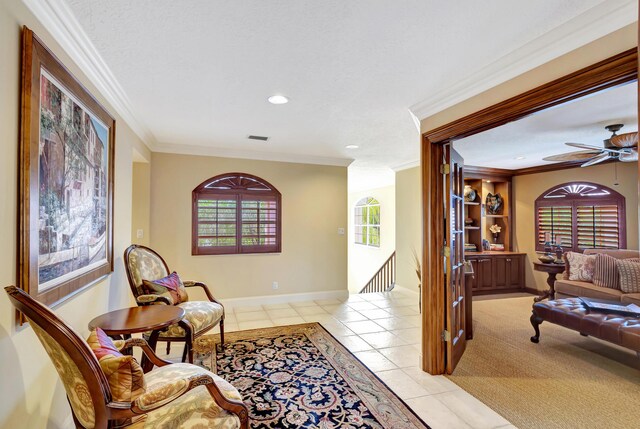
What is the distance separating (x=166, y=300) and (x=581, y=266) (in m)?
5.82

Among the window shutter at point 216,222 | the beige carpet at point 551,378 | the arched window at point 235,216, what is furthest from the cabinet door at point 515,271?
the window shutter at point 216,222

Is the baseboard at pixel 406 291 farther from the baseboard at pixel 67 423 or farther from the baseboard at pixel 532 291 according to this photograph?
the baseboard at pixel 67 423

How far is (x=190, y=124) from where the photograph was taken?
366cm

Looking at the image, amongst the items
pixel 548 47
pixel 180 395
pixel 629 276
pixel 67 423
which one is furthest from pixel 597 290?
pixel 67 423

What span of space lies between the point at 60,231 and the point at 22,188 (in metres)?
0.45

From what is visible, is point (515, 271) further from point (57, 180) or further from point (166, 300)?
point (57, 180)

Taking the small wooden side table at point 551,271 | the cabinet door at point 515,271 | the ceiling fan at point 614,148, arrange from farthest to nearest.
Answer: the cabinet door at point 515,271, the small wooden side table at point 551,271, the ceiling fan at point 614,148

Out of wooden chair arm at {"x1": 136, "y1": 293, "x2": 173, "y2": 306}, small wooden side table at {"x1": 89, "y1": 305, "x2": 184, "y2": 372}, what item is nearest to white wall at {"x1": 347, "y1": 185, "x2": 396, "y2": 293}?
wooden chair arm at {"x1": 136, "y1": 293, "x2": 173, "y2": 306}

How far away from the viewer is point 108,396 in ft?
4.21

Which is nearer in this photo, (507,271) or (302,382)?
(302,382)

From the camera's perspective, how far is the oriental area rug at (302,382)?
2191 millimetres

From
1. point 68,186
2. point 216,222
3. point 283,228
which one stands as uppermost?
point 68,186

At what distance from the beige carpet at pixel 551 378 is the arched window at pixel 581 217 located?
2.22 meters

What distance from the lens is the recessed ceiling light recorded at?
2818 mm
